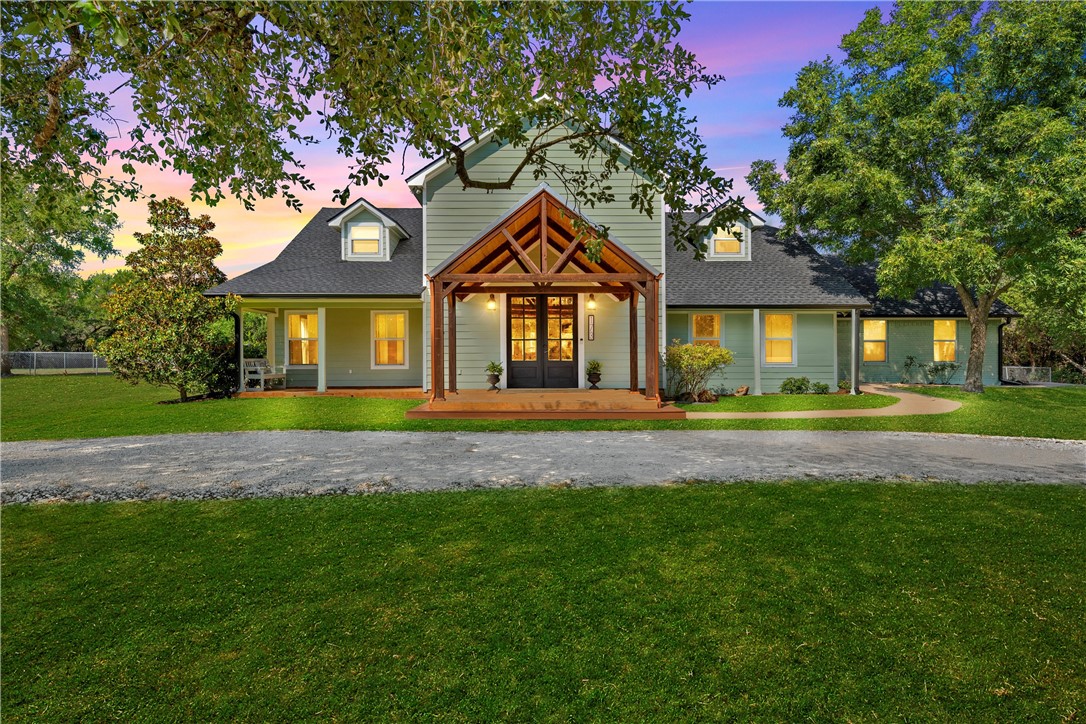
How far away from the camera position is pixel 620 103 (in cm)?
506

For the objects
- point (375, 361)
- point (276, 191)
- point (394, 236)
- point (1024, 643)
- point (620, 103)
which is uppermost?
point (394, 236)

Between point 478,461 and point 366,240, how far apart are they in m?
12.5

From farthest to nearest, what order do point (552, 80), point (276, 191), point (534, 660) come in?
1. point (276, 191)
2. point (552, 80)
3. point (534, 660)

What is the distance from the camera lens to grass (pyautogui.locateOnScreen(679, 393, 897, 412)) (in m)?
13.2

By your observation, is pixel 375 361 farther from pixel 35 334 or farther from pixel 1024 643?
pixel 35 334

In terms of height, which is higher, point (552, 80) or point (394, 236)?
point (394, 236)

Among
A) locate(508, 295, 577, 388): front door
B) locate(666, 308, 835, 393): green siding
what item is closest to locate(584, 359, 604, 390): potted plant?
locate(508, 295, 577, 388): front door

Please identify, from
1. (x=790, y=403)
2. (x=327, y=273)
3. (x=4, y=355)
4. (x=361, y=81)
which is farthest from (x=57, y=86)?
(x=4, y=355)

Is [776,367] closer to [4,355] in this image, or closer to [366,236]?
[366,236]

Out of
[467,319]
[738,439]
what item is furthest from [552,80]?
[467,319]

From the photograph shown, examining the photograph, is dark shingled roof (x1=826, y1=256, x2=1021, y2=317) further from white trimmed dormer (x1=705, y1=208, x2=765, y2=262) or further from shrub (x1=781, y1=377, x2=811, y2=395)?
shrub (x1=781, y1=377, x2=811, y2=395)

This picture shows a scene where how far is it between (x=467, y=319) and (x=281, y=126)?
9.11 meters

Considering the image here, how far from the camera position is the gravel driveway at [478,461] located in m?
5.86

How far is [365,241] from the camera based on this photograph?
17125 millimetres
